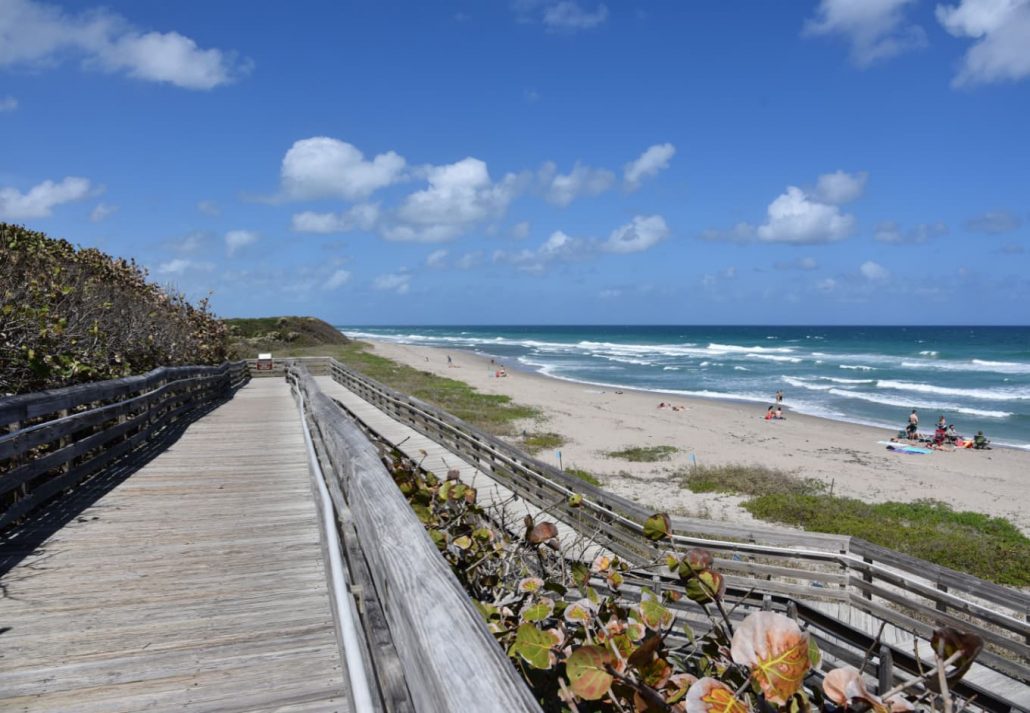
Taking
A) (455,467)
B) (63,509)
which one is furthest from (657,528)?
(455,467)

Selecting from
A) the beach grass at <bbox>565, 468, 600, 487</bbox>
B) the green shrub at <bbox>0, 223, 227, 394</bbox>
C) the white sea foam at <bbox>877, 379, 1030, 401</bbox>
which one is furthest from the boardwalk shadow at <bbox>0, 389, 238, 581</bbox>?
the white sea foam at <bbox>877, 379, 1030, 401</bbox>

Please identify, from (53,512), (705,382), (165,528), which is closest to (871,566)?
(165,528)

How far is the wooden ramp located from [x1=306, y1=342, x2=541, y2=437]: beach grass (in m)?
17.8

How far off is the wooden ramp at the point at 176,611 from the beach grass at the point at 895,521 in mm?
11566

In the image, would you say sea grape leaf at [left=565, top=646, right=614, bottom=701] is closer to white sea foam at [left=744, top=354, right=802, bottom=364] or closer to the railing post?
the railing post

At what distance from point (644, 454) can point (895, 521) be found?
847 cm

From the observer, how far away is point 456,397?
3303cm

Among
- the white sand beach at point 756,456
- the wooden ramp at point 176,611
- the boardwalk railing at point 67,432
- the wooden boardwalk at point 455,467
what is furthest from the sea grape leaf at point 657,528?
the white sand beach at point 756,456

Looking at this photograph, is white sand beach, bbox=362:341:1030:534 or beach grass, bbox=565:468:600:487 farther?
white sand beach, bbox=362:341:1030:534

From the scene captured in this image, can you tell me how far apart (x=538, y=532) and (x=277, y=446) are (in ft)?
29.9

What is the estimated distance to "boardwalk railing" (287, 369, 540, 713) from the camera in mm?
1108

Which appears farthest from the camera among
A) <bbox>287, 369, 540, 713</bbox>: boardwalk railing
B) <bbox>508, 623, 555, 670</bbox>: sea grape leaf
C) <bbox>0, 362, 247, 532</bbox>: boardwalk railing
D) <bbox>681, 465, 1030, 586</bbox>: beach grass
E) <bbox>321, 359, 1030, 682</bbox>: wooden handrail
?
<bbox>681, 465, 1030, 586</bbox>: beach grass

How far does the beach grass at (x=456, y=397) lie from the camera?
2650cm

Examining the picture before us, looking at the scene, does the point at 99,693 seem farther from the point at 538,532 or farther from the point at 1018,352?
the point at 1018,352
